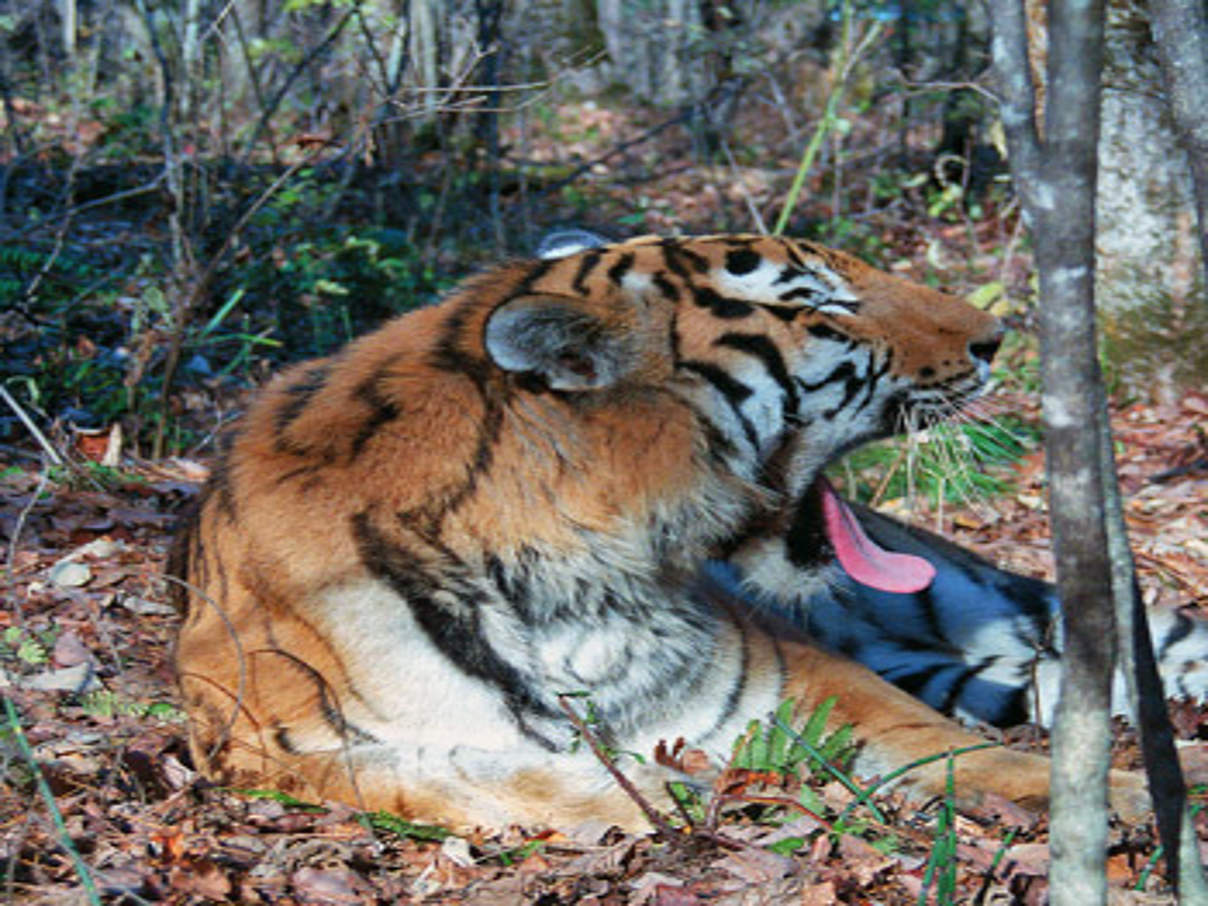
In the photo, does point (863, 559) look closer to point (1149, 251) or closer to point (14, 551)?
point (14, 551)

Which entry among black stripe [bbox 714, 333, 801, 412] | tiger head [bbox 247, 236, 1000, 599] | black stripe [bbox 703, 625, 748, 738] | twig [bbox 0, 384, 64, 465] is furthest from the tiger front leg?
twig [bbox 0, 384, 64, 465]

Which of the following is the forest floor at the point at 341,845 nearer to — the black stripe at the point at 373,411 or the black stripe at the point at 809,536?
the black stripe at the point at 809,536

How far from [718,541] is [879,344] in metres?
0.55

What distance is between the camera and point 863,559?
10.7ft

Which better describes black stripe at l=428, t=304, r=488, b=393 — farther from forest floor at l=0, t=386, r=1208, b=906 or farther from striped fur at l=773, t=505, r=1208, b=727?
striped fur at l=773, t=505, r=1208, b=727

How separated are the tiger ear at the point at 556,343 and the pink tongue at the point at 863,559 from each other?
70cm

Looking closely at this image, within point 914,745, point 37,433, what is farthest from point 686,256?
point 37,433

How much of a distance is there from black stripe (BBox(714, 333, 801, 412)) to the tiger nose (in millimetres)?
437

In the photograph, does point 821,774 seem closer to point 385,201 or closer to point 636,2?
point 385,201

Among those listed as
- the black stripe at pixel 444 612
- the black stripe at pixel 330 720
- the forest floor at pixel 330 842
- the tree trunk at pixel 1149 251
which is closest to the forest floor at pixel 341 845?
the forest floor at pixel 330 842

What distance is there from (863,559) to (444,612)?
1.09 metres

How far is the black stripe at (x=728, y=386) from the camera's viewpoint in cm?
287

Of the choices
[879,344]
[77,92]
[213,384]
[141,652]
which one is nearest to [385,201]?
[77,92]

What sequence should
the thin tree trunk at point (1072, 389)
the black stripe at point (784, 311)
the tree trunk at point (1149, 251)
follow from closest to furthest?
the thin tree trunk at point (1072, 389) → the black stripe at point (784, 311) → the tree trunk at point (1149, 251)
